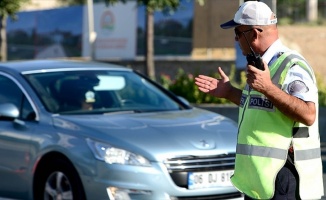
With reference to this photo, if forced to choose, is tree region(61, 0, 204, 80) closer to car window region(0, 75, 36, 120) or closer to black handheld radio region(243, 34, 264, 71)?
car window region(0, 75, 36, 120)

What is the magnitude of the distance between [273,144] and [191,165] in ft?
10.3

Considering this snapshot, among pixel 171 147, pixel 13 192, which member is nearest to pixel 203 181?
pixel 171 147

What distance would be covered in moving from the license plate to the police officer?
293 centimetres

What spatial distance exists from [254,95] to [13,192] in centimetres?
420

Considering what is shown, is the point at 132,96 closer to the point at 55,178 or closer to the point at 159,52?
the point at 55,178

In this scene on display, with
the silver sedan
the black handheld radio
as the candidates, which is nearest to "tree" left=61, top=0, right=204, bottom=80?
the silver sedan

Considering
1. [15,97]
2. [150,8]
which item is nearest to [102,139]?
[15,97]

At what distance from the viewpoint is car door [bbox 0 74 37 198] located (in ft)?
27.5

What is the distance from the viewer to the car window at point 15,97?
8.62 meters

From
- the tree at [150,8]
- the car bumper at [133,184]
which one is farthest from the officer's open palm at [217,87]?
the tree at [150,8]

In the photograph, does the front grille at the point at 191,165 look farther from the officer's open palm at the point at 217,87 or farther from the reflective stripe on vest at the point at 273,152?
the reflective stripe on vest at the point at 273,152

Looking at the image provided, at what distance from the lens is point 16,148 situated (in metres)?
8.49

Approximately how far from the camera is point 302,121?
4.55 meters

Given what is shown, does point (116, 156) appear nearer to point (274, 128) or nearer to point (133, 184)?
point (133, 184)
